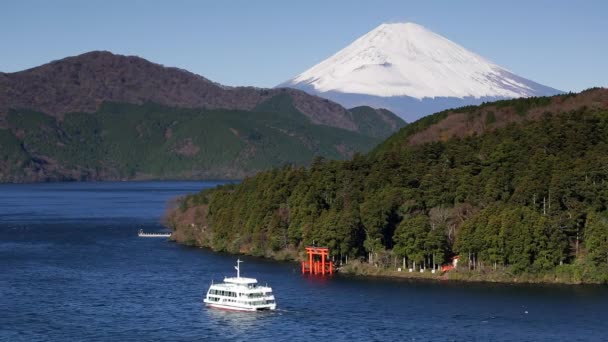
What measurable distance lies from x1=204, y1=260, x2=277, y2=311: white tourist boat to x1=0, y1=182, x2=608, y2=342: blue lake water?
3.41ft

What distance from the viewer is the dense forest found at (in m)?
A: 91.9

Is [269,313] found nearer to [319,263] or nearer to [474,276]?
[474,276]

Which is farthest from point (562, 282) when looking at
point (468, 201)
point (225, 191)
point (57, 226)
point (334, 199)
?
point (57, 226)

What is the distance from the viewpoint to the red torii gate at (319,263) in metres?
99.3

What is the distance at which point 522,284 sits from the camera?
90.4 m

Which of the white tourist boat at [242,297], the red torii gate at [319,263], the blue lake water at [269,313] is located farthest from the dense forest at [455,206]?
the white tourist boat at [242,297]

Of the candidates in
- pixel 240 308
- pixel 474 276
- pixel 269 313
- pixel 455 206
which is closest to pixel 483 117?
pixel 455 206

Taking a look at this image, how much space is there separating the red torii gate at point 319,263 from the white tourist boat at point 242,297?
63.0ft

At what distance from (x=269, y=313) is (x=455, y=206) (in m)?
29.8

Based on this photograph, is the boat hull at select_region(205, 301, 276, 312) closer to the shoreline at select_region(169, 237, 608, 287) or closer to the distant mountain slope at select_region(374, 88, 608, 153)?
the shoreline at select_region(169, 237, 608, 287)

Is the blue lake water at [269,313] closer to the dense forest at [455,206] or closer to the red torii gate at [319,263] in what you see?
the red torii gate at [319,263]

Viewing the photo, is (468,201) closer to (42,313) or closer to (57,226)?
(42,313)

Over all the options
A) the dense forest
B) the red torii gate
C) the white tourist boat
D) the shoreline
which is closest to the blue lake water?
the white tourist boat

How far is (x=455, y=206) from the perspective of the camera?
335 ft
